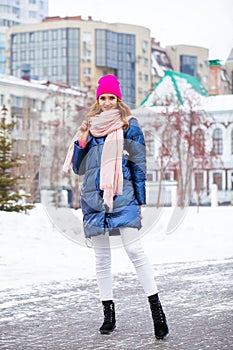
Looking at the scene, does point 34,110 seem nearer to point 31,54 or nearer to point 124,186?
point 31,54

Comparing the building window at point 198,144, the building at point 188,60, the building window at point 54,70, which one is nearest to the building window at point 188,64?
the building at point 188,60

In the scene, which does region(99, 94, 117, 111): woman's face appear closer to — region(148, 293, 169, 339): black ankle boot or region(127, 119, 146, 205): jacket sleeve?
region(127, 119, 146, 205): jacket sleeve

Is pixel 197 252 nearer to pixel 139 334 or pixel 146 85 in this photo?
pixel 139 334

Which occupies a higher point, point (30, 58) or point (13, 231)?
point (30, 58)

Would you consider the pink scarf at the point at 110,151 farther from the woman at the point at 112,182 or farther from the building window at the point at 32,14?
the building window at the point at 32,14

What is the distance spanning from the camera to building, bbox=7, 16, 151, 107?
9700 cm

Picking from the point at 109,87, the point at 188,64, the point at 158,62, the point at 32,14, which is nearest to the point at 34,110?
the point at 158,62

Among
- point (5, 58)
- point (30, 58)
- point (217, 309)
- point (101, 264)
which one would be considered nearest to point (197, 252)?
point (217, 309)

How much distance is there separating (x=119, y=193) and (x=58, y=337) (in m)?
1.00

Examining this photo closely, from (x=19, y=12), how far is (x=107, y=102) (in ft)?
421

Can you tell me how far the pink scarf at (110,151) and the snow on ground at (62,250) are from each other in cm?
344

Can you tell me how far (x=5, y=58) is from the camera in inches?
4412

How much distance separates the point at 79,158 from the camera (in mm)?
5738

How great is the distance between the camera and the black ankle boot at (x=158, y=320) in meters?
5.47
